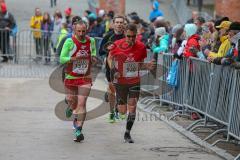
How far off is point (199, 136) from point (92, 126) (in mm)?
2031

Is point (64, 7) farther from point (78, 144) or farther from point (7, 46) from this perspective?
point (78, 144)

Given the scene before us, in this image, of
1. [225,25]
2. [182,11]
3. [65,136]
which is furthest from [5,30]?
[182,11]

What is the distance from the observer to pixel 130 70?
11898 millimetres

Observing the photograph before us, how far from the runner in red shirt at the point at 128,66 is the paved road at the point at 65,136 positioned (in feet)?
1.95

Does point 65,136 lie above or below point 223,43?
below

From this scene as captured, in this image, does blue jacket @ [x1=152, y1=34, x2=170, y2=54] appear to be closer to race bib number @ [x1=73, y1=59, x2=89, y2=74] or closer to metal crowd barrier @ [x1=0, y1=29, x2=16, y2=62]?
race bib number @ [x1=73, y1=59, x2=89, y2=74]

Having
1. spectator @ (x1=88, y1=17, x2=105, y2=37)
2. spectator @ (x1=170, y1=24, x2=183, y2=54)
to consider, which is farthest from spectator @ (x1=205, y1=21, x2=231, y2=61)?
spectator @ (x1=88, y1=17, x2=105, y2=37)

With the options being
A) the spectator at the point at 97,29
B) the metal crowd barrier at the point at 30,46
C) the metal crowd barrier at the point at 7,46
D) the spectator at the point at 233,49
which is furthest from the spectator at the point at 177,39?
the metal crowd barrier at the point at 7,46

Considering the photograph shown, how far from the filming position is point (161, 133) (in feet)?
41.6

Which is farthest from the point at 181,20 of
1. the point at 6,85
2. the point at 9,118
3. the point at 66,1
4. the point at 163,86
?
the point at 9,118

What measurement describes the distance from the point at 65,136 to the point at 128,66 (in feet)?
5.09

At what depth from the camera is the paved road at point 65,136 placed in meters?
10.6

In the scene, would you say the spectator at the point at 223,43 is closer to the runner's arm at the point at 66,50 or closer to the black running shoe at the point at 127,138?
the black running shoe at the point at 127,138

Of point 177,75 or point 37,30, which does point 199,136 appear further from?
point 37,30
